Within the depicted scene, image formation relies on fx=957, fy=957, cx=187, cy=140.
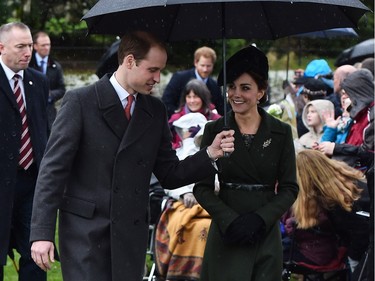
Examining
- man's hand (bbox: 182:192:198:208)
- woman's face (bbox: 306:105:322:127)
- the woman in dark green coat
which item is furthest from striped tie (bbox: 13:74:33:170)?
woman's face (bbox: 306:105:322:127)

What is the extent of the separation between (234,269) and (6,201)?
235 centimetres

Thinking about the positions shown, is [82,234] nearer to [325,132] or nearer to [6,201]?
[6,201]

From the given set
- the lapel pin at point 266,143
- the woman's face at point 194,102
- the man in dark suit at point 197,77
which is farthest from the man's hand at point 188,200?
the man in dark suit at point 197,77

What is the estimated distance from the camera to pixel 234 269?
19.3 ft

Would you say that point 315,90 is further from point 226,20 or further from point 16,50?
point 226,20

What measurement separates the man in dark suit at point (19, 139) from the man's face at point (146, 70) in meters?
2.42

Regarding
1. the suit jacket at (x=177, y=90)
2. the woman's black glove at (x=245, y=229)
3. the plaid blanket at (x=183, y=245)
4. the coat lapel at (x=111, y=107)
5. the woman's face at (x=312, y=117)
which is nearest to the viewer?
the coat lapel at (x=111, y=107)

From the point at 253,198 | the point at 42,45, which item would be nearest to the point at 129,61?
the point at 253,198

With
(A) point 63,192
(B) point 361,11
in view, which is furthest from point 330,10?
(A) point 63,192

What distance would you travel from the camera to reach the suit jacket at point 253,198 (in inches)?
232

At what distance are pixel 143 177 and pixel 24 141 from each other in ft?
7.95

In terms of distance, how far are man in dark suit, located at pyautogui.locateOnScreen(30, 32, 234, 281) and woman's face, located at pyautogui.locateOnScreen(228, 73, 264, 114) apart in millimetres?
727

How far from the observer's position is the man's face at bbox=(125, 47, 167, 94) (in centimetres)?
526

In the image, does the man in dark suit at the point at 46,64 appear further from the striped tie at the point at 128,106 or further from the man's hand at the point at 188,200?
the striped tie at the point at 128,106
